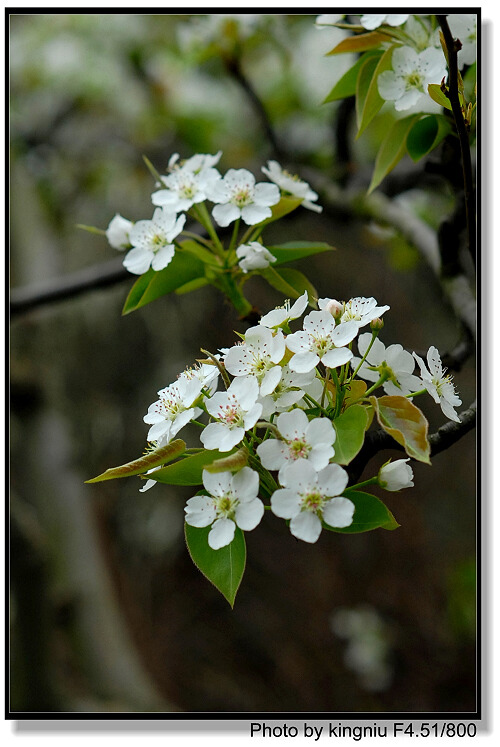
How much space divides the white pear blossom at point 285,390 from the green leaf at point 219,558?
0.10 meters

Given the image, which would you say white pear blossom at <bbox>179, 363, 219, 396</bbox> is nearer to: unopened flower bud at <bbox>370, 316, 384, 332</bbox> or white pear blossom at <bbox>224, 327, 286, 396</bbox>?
white pear blossom at <bbox>224, 327, 286, 396</bbox>

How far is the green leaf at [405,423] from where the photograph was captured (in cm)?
→ 47

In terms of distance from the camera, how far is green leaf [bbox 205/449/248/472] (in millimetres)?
458

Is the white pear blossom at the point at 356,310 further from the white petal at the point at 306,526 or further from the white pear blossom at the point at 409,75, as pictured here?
the white pear blossom at the point at 409,75

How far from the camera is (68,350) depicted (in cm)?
216

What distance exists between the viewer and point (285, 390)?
0.51 m

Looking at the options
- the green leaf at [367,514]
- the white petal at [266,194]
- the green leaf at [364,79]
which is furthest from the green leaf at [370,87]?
the green leaf at [367,514]

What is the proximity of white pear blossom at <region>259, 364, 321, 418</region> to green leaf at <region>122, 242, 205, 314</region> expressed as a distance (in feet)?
0.95

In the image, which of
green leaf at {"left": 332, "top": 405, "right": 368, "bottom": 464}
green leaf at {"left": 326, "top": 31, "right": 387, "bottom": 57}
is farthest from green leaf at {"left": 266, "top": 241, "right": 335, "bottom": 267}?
green leaf at {"left": 332, "top": 405, "right": 368, "bottom": 464}

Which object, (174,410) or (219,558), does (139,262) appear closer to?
(174,410)

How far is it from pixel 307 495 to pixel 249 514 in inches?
2.0

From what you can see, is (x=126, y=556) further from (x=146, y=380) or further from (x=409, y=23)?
(x=409, y=23)

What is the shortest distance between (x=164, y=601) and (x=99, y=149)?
1764 millimetres

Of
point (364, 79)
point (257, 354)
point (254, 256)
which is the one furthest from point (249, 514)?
point (364, 79)
